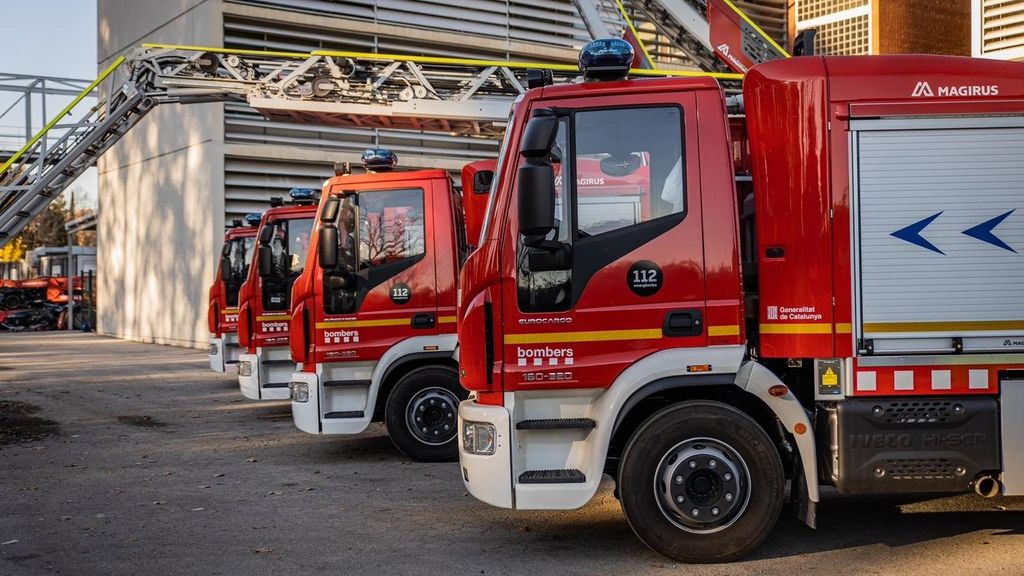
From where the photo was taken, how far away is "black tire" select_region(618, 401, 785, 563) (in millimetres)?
6031

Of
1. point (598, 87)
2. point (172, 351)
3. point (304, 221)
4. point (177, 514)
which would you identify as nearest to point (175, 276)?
point (172, 351)

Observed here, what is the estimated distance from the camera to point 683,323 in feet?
20.1

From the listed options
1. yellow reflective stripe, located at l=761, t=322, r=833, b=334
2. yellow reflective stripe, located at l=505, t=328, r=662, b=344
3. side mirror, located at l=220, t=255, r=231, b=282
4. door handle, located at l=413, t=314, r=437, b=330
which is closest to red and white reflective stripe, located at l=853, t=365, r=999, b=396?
yellow reflective stripe, located at l=761, t=322, r=833, b=334

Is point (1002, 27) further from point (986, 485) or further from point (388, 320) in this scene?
point (986, 485)

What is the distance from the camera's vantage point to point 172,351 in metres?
28.0

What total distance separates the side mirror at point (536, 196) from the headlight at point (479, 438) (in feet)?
3.95

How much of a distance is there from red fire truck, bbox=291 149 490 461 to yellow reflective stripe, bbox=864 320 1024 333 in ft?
15.5

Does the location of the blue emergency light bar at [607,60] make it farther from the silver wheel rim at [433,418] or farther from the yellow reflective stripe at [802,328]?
the silver wheel rim at [433,418]

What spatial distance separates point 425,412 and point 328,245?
70.0 inches

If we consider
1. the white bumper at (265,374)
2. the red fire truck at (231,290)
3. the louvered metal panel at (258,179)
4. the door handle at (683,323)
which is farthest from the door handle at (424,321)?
the louvered metal panel at (258,179)

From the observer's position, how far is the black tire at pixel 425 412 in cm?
994

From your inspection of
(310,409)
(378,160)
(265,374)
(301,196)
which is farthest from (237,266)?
(310,409)

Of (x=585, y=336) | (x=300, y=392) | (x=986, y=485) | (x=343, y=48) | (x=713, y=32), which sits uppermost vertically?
(x=343, y=48)

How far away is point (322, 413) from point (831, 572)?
17.5 feet
